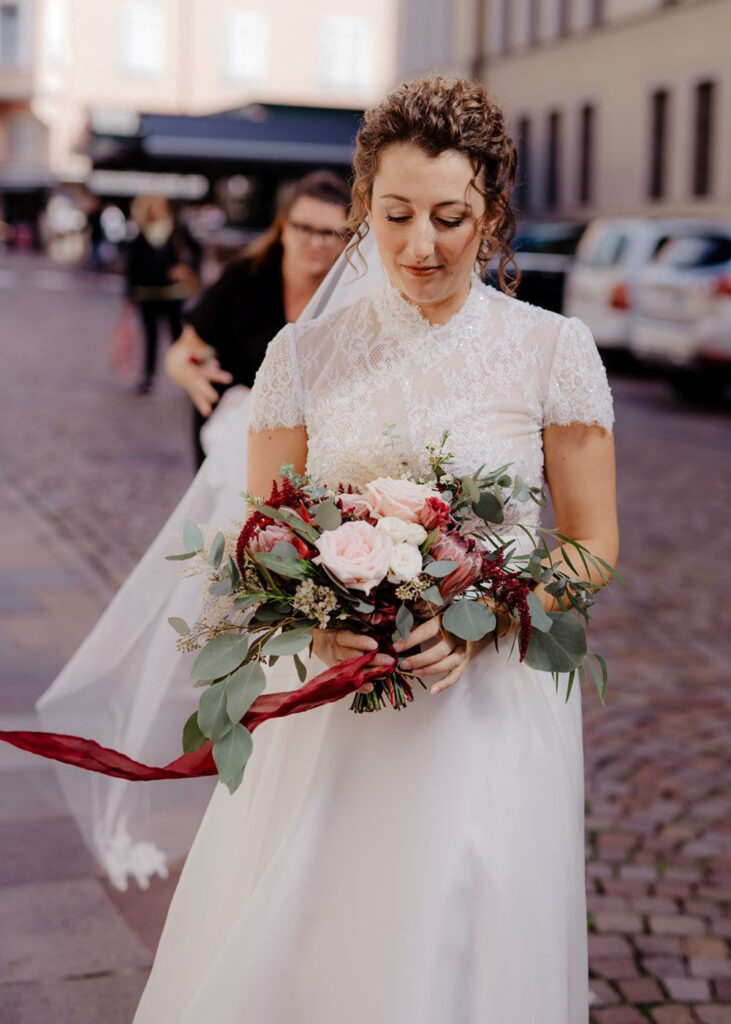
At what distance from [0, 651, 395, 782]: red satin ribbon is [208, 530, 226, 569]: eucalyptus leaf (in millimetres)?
239

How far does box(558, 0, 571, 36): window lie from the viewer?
103 feet

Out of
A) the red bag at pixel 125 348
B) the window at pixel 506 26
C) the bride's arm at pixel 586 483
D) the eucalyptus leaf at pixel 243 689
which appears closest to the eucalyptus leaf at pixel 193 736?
the eucalyptus leaf at pixel 243 689

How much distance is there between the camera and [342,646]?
2.42m

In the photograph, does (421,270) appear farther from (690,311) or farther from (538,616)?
(690,311)

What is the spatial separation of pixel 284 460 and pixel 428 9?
3693cm

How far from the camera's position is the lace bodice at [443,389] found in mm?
2660

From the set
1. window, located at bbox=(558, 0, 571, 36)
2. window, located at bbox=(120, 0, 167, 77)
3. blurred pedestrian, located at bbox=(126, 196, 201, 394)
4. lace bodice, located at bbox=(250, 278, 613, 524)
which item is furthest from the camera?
window, located at bbox=(120, 0, 167, 77)

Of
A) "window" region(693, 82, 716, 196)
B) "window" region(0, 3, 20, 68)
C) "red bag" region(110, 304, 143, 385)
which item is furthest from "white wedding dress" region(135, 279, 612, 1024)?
"window" region(0, 3, 20, 68)

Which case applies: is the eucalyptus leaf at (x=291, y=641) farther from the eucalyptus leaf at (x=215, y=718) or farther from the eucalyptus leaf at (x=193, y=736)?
the eucalyptus leaf at (x=193, y=736)

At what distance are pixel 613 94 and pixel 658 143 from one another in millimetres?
1815

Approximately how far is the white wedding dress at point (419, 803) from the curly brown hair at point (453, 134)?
183 millimetres

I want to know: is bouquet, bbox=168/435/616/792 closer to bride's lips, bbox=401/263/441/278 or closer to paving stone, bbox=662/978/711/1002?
bride's lips, bbox=401/263/441/278

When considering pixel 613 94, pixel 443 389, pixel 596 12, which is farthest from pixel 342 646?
pixel 596 12

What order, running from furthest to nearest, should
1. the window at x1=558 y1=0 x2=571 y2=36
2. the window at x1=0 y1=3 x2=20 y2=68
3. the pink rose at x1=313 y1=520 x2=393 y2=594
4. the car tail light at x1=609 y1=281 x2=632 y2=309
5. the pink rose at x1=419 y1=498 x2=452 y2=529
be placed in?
the window at x1=0 y1=3 x2=20 y2=68 < the window at x1=558 y1=0 x2=571 y2=36 < the car tail light at x1=609 y1=281 x2=632 y2=309 < the pink rose at x1=419 y1=498 x2=452 y2=529 < the pink rose at x1=313 y1=520 x2=393 y2=594
